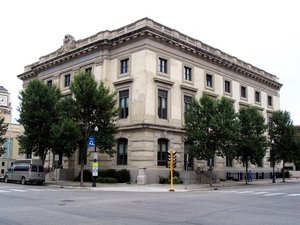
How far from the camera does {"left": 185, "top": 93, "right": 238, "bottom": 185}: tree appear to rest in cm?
3556

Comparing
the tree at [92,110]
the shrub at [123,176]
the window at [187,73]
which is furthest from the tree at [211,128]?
the tree at [92,110]

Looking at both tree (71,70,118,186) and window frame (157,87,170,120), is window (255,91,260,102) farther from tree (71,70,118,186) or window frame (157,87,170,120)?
tree (71,70,118,186)

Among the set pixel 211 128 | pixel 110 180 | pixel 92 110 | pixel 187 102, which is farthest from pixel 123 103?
pixel 211 128

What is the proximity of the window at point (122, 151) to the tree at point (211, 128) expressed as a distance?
6.77 metres

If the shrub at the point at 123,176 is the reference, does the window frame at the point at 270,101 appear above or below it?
above

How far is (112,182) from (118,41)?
15458 millimetres

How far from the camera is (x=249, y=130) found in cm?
4166

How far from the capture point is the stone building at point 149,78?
122 ft

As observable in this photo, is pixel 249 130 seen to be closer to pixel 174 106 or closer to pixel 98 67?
pixel 174 106

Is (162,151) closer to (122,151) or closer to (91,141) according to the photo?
(122,151)

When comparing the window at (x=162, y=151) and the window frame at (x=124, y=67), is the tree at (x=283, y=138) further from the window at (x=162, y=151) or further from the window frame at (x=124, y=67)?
the window frame at (x=124, y=67)

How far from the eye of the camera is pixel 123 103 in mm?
39469

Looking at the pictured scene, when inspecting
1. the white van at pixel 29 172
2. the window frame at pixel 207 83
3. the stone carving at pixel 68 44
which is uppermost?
the stone carving at pixel 68 44

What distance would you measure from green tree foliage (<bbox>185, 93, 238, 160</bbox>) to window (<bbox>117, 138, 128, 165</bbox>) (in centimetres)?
677
